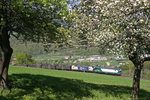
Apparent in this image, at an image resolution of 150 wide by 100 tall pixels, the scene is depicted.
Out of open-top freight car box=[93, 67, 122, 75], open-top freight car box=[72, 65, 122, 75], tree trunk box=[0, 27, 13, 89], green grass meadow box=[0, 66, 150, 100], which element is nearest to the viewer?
green grass meadow box=[0, 66, 150, 100]

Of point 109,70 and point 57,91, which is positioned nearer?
point 57,91

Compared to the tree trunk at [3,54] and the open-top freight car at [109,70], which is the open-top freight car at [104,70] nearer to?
the open-top freight car at [109,70]

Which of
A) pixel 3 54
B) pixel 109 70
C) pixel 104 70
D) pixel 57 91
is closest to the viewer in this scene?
pixel 3 54

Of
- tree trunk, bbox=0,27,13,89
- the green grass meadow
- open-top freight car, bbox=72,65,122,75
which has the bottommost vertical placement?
open-top freight car, bbox=72,65,122,75

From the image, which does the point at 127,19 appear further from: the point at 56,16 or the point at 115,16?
the point at 56,16

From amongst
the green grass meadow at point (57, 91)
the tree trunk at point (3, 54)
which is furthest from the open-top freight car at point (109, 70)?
the tree trunk at point (3, 54)

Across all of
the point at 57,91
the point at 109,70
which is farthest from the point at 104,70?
the point at 57,91

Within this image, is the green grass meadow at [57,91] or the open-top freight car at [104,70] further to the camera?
the open-top freight car at [104,70]

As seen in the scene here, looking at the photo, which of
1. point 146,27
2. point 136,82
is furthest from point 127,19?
point 136,82

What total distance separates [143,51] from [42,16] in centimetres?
479

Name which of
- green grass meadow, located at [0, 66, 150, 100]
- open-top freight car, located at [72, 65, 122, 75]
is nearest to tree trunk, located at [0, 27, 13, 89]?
green grass meadow, located at [0, 66, 150, 100]

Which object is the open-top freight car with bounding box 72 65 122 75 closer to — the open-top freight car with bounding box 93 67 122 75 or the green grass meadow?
the open-top freight car with bounding box 93 67 122 75

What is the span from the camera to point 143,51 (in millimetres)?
7070

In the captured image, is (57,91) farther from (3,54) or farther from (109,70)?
(109,70)
